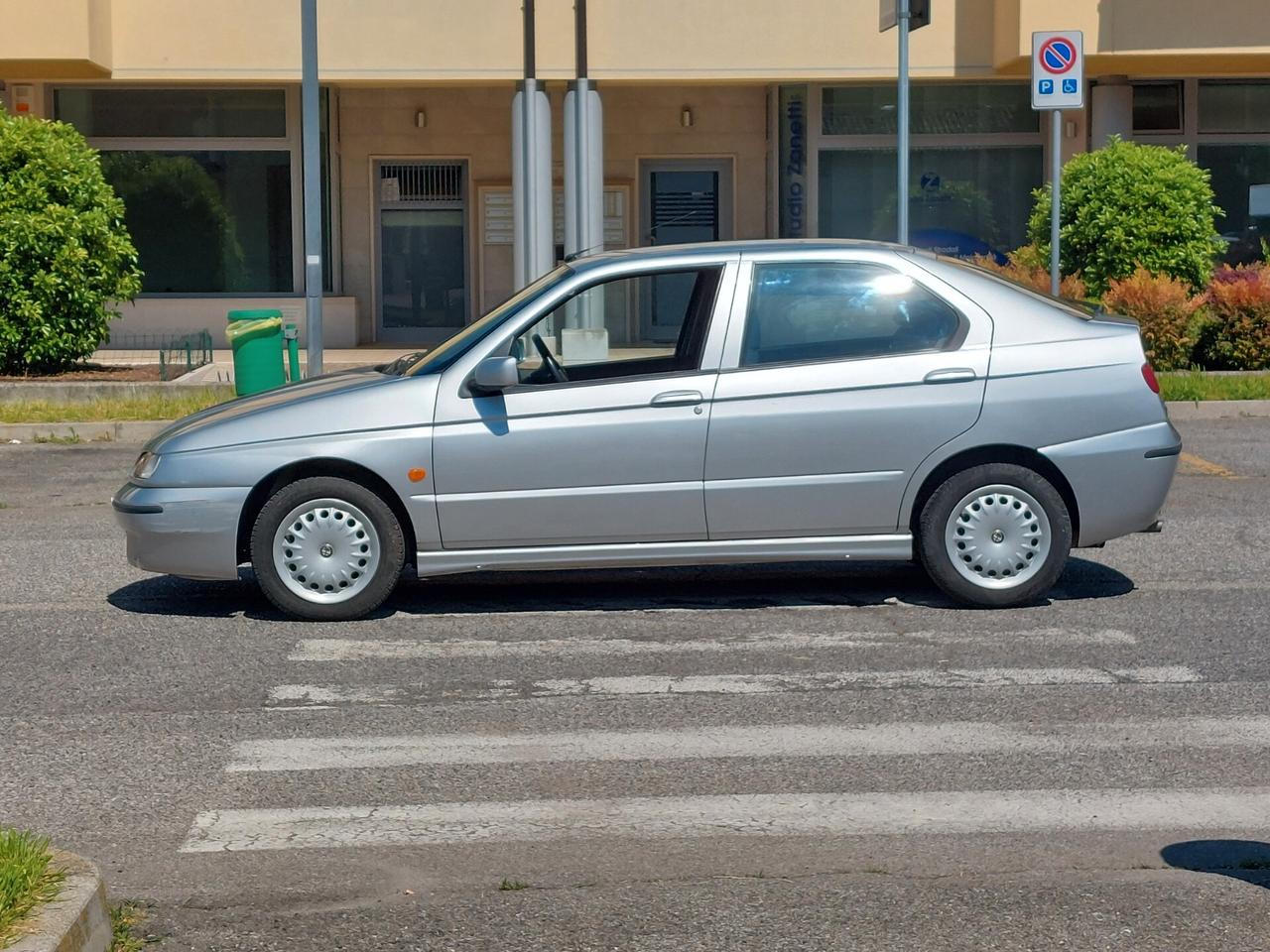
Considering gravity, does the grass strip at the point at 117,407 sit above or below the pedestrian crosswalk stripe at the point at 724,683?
above

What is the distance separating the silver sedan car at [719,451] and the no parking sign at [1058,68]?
7.39 metres

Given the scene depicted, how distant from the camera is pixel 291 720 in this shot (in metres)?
6.44

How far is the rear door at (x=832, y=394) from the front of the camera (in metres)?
7.91

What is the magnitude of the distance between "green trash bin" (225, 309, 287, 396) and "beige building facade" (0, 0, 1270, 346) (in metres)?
6.22

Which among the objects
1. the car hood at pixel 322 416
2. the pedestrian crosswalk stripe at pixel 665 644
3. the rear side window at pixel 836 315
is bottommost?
the pedestrian crosswalk stripe at pixel 665 644

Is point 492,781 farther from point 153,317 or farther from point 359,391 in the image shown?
point 153,317

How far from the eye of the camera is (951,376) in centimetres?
798

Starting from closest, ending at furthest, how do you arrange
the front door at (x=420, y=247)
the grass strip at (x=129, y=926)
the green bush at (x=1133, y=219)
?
the grass strip at (x=129, y=926) → the green bush at (x=1133, y=219) → the front door at (x=420, y=247)

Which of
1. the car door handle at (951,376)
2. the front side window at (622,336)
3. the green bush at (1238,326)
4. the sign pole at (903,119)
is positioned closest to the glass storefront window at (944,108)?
the green bush at (1238,326)

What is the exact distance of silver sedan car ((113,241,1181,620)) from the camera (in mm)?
7887

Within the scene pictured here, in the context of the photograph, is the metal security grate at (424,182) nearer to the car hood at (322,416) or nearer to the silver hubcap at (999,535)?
the car hood at (322,416)

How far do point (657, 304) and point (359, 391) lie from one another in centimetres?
143

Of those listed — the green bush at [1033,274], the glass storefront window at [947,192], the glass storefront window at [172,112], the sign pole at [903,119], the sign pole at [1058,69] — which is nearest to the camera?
the sign pole at [1058,69]

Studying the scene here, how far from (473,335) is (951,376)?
84.3 inches
